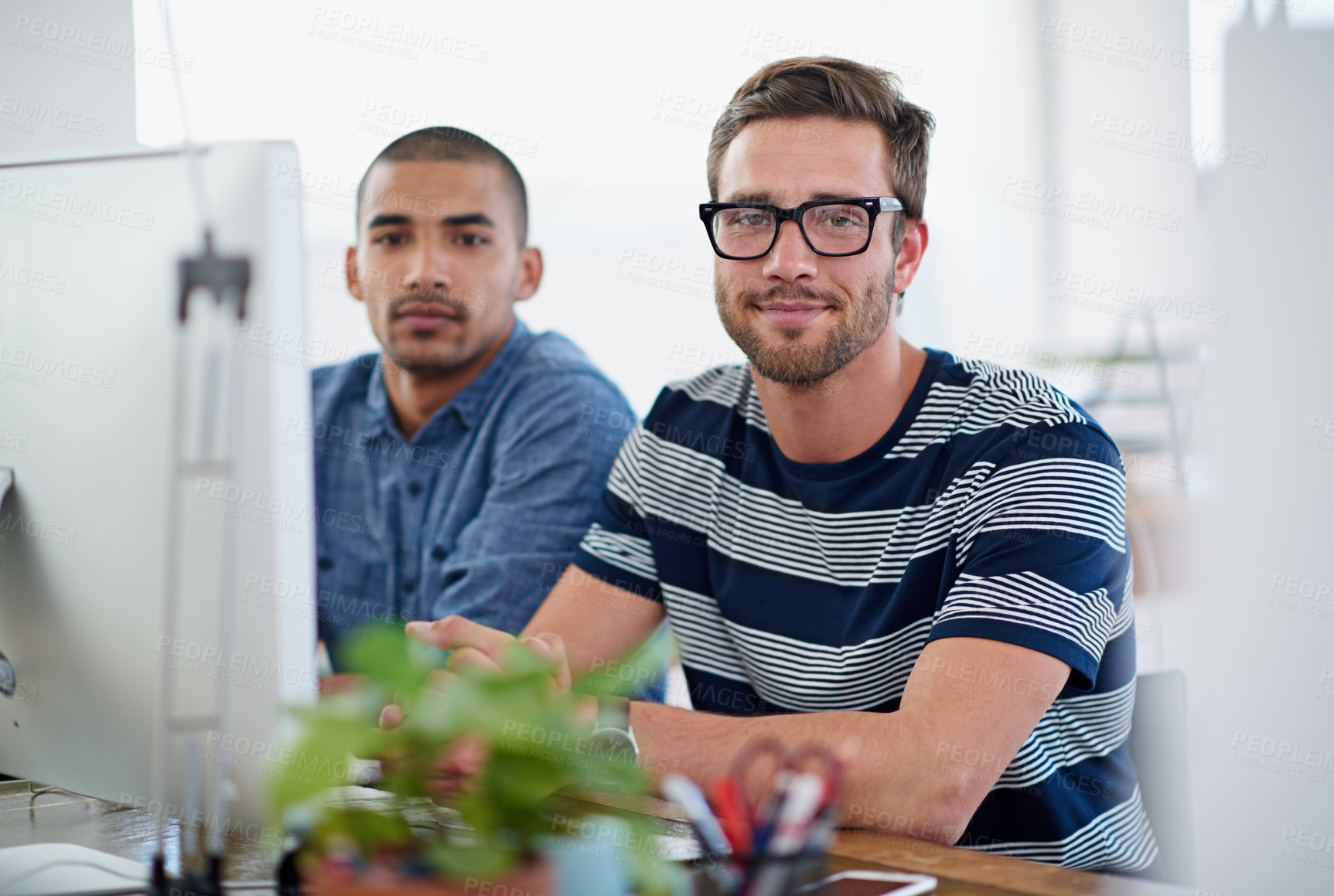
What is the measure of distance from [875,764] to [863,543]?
0.34 meters

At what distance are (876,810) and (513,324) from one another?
1142mm

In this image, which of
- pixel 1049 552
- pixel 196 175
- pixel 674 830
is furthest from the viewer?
pixel 1049 552

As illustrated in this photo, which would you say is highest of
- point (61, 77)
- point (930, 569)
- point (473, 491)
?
point (61, 77)

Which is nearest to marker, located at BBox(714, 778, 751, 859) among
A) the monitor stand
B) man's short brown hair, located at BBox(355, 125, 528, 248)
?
the monitor stand

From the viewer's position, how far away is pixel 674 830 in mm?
913

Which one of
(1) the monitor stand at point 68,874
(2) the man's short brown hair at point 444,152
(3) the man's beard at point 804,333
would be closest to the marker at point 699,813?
(1) the monitor stand at point 68,874

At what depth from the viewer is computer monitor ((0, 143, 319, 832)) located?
0.70 meters

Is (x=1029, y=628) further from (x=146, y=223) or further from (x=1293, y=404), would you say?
(x=146, y=223)

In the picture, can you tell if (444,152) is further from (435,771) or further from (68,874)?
(435,771)

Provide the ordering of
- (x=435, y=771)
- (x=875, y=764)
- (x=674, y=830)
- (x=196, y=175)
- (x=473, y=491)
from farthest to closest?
1. (x=473, y=491)
2. (x=875, y=764)
3. (x=674, y=830)
4. (x=196, y=175)
5. (x=435, y=771)

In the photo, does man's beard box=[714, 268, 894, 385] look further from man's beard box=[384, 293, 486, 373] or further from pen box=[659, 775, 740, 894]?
pen box=[659, 775, 740, 894]

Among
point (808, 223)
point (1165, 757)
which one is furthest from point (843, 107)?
point (1165, 757)

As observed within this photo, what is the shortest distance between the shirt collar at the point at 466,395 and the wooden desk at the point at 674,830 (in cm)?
86

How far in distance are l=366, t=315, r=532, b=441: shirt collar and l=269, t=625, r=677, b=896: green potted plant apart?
1323 mm
